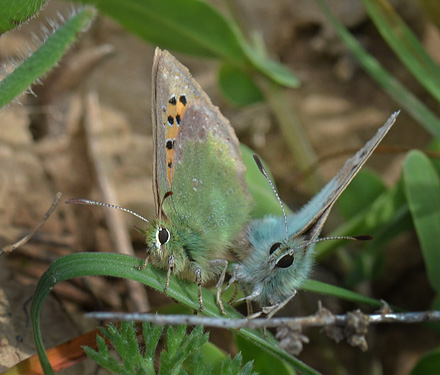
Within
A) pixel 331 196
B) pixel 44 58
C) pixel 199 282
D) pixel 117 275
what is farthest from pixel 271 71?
pixel 117 275

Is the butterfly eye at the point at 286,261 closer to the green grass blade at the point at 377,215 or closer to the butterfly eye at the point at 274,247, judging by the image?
the butterfly eye at the point at 274,247

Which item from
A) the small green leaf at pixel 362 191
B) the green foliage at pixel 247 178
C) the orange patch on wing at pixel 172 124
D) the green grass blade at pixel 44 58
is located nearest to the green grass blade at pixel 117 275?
the green foliage at pixel 247 178

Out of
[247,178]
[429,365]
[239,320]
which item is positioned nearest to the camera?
[239,320]

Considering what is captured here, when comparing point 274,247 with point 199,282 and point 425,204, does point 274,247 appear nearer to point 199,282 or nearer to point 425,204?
point 199,282

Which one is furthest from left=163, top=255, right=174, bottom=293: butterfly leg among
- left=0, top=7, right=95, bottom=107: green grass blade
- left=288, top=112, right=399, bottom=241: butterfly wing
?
left=0, top=7, right=95, bottom=107: green grass blade

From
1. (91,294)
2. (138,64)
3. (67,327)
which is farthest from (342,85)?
(67,327)

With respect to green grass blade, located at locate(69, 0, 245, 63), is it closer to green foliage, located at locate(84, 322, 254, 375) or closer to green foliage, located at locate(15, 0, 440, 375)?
green foliage, located at locate(15, 0, 440, 375)
